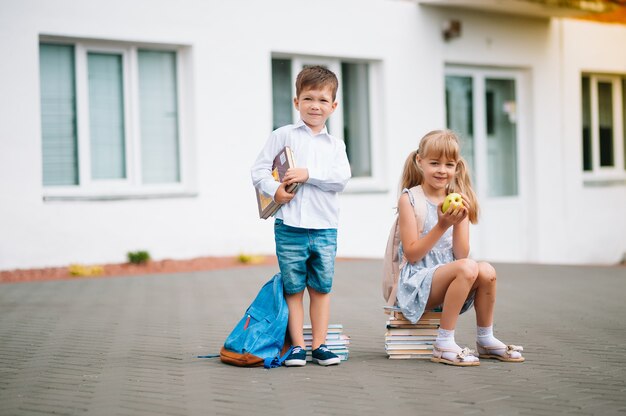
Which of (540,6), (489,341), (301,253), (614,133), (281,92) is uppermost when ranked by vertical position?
(540,6)

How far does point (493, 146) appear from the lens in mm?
16328

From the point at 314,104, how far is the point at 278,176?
482 mm

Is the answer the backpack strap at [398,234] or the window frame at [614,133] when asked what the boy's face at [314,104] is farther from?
the window frame at [614,133]

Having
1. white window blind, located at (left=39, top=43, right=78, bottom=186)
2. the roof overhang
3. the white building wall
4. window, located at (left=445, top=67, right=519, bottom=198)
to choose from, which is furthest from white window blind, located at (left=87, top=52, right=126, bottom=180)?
window, located at (left=445, top=67, right=519, bottom=198)

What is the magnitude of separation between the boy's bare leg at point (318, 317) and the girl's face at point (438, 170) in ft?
3.15

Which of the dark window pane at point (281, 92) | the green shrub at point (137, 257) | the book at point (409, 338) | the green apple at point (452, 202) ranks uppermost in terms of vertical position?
the dark window pane at point (281, 92)

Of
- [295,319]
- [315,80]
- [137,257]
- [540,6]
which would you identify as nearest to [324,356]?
[295,319]

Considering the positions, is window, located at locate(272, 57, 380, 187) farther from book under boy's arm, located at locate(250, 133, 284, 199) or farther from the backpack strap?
book under boy's arm, located at locate(250, 133, 284, 199)

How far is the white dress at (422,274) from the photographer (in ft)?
18.2

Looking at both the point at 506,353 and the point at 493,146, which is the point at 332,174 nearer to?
the point at 506,353

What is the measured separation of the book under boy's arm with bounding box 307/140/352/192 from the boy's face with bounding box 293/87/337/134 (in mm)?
239

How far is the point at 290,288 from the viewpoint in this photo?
5.57m

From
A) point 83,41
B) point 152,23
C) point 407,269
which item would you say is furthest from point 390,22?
point 407,269

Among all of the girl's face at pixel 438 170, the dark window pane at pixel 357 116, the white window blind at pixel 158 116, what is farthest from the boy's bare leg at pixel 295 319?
the dark window pane at pixel 357 116
